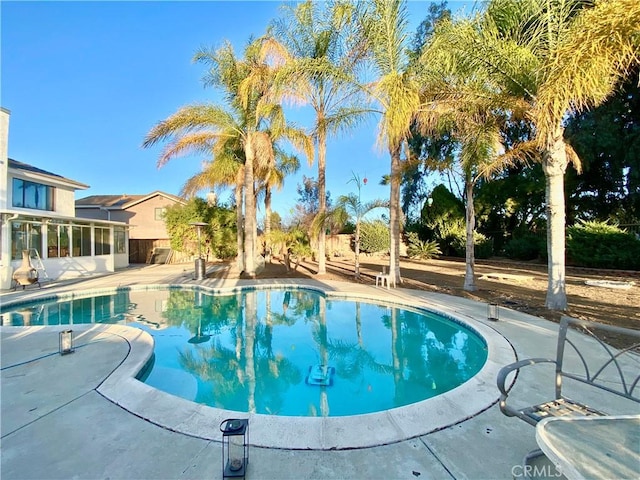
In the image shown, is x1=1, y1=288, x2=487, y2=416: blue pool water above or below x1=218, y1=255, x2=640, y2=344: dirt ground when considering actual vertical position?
below

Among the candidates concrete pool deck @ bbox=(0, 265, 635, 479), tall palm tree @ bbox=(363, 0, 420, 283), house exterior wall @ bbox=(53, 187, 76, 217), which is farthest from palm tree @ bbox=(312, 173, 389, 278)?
house exterior wall @ bbox=(53, 187, 76, 217)

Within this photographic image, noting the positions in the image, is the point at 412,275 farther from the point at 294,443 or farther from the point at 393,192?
the point at 294,443

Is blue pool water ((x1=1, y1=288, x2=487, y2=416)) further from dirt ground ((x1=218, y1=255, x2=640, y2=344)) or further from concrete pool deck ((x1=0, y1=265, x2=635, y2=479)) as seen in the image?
dirt ground ((x1=218, y1=255, x2=640, y2=344))

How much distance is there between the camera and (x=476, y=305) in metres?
8.13

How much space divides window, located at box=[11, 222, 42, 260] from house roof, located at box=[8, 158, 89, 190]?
3.67 metres

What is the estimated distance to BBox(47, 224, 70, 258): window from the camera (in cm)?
1412

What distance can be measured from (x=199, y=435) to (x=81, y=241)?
17.0m

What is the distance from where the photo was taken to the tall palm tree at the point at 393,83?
8.93 meters

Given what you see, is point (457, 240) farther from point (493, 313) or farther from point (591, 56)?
point (591, 56)

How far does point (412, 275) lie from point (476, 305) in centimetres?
662

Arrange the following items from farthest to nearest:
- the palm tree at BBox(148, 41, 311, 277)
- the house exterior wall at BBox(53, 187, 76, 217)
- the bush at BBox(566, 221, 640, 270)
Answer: the house exterior wall at BBox(53, 187, 76, 217)
the bush at BBox(566, 221, 640, 270)
the palm tree at BBox(148, 41, 311, 277)

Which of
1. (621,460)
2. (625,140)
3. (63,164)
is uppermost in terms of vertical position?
(63,164)

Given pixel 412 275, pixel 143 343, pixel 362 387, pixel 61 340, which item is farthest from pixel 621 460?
pixel 412 275
